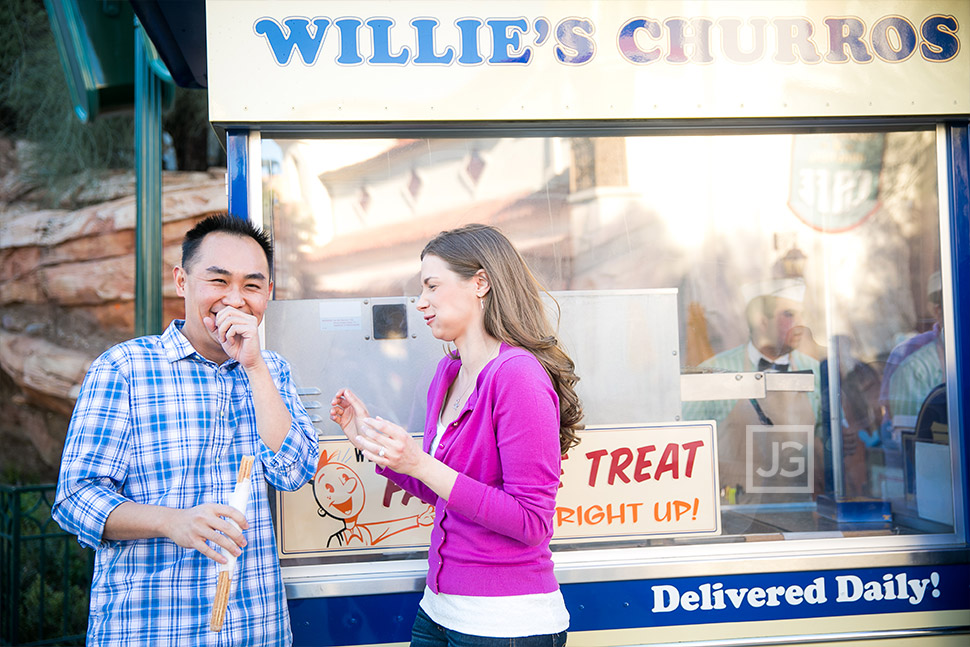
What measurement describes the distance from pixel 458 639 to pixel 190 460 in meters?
0.78

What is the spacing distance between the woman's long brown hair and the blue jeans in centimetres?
56

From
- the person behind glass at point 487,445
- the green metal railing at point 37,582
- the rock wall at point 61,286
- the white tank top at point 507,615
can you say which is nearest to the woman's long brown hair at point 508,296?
the person behind glass at point 487,445

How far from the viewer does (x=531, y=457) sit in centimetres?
159

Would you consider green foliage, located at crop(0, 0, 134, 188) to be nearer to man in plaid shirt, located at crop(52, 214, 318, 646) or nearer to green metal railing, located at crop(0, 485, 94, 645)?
green metal railing, located at crop(0, 485, 94, 645)

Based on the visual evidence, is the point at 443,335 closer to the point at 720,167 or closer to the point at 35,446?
the point at 720,167

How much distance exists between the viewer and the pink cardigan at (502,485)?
1.57 meters

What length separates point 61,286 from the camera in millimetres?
8203

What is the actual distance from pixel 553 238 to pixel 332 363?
0.95m

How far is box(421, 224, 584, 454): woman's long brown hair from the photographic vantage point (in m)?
1.79

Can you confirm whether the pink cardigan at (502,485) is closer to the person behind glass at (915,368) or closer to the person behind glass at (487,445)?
the person behind glass at (487,445)

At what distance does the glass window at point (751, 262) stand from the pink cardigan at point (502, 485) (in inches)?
38.9

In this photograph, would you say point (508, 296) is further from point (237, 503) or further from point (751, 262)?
point (751, 262)

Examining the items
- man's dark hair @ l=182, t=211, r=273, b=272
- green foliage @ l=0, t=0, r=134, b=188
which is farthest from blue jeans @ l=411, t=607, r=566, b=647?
green foliage @ l=0, t=0, r=134, b=188

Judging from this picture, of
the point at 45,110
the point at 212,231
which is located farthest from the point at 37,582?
the point at 45,110
